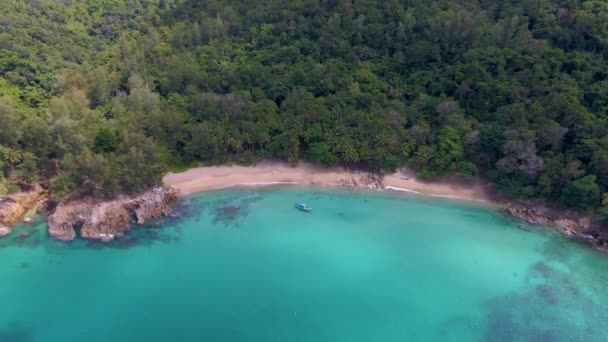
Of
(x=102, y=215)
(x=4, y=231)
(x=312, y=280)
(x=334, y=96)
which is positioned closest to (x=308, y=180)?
(x=334, y=96)

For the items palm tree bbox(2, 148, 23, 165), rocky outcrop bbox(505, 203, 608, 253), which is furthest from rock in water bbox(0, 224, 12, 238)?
rocky outcrop bbox(505, 203, 608, 253)

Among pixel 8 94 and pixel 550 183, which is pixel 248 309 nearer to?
pixel 550 183

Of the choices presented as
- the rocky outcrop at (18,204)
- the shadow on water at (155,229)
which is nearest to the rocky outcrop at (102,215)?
the shadow on water at (155,229)

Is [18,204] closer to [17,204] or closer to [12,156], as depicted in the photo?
[17,204]

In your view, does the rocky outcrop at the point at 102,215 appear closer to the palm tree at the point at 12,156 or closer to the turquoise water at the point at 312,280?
the turquoise water at the point at 312,280

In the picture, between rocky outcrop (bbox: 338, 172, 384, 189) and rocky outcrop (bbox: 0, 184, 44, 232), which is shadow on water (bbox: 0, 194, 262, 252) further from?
rocky outcrop (bbox: 338, 172, 384, 189)

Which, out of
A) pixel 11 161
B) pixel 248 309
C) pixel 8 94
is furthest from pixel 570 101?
pixel 8 94

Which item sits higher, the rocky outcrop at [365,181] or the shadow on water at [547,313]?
the rocky outcrop at [365,181]
